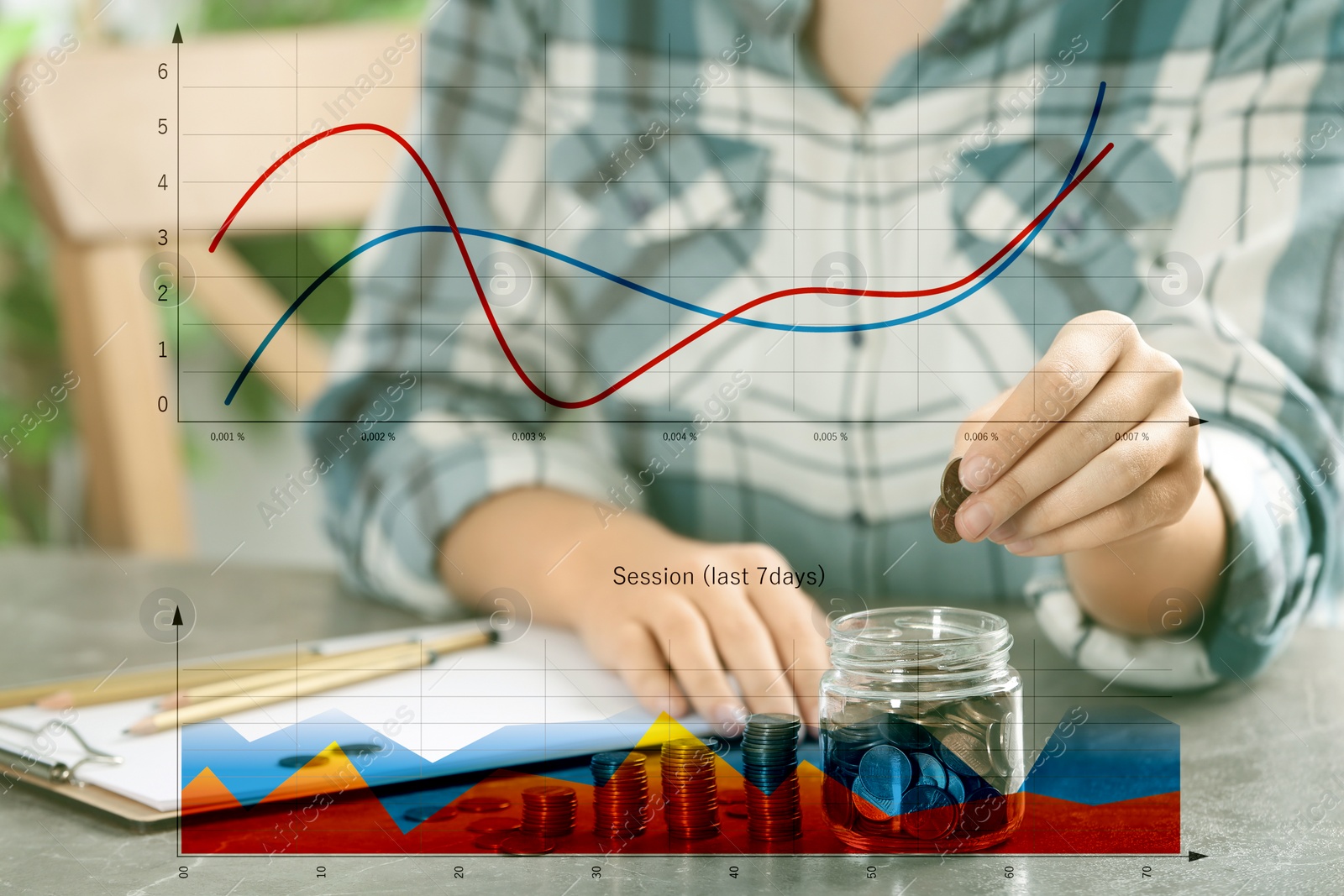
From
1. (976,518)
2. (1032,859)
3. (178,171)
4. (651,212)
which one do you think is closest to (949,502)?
(976,518)

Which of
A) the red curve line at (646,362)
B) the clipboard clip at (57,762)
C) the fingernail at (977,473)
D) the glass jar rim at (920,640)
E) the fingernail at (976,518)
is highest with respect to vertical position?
the red curve line at (646,362)

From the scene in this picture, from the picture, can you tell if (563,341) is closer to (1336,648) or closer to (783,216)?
(783,216)

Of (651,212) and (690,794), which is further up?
(651,212)

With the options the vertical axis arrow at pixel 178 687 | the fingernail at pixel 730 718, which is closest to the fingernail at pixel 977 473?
the fingernail at pixel 730 718

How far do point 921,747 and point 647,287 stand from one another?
0.24 meters

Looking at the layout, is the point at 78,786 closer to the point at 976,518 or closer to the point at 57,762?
the point at 57,762

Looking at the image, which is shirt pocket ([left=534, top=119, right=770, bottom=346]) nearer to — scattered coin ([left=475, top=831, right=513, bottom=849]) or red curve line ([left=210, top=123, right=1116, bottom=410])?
red curve line ([left=210, top=123, right=1116, bottom=410])

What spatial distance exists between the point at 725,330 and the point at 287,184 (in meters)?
0.21

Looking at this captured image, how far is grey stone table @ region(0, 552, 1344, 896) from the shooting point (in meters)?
0.30

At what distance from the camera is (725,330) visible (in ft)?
1.41

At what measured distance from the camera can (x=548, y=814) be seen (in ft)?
A: 1.07

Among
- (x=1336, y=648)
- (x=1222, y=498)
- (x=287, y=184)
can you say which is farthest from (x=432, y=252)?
(x=1336, y=648)

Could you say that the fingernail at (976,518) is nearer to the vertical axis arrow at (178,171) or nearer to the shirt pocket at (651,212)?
the shirt pocket at (651,212)

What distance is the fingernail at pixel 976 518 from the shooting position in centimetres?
33
